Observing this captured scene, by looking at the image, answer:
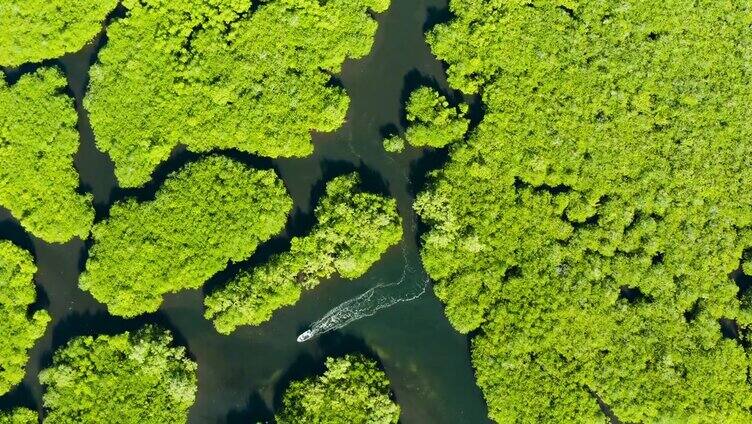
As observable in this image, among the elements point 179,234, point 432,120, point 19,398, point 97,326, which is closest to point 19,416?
point 19,398

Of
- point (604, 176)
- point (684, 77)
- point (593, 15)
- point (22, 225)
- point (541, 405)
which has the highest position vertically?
point (22, 225)

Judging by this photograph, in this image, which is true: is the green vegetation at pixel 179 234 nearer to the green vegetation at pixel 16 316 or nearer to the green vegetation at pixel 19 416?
the green vegetation at pixel 16 316

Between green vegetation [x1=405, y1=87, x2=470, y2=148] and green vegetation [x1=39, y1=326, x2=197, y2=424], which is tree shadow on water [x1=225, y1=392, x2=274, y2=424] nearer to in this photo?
green vegetation [x1=39, y1=326, x2=197, y2=424]

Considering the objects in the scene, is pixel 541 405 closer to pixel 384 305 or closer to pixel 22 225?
pixel 384 305

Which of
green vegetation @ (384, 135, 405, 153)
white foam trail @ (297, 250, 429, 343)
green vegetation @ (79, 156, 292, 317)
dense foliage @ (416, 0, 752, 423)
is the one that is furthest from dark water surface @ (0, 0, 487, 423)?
dense foliage @ (416, 0, 752, 423)

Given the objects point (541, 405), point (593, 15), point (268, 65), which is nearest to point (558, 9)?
point (593, 15)

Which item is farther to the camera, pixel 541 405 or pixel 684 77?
pixel 684 77
